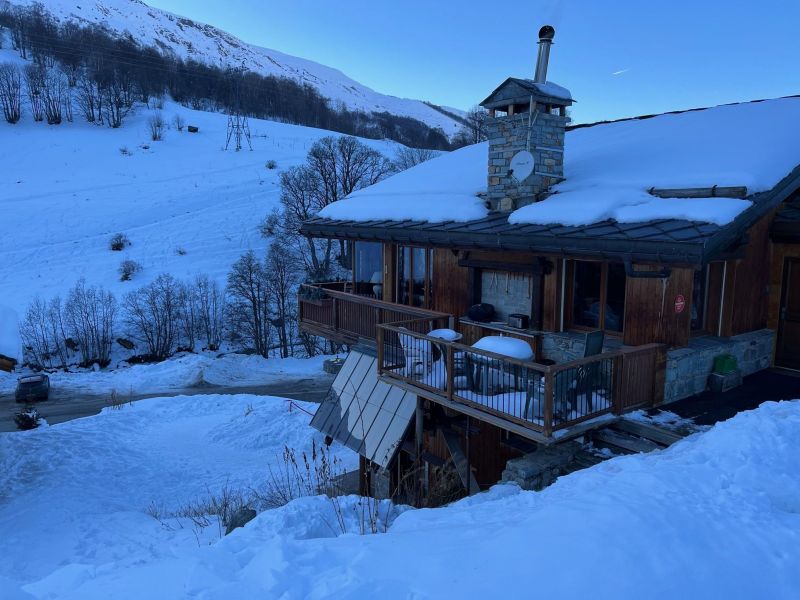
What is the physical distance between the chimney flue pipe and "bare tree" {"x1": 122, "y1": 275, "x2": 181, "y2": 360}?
1045 inches

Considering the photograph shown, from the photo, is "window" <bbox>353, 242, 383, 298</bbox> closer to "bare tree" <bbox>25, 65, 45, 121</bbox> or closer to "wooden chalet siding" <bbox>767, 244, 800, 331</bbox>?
"wooden chalet siding" <bbox>767, 244, 800, 331</bbox>

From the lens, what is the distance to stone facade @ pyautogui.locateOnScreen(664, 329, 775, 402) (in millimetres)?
7602

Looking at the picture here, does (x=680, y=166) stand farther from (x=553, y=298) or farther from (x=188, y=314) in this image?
(x=188, y=314)

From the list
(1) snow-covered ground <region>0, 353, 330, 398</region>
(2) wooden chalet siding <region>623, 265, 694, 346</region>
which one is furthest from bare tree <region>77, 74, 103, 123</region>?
(2) wooden chalet siding <region>623, 265, 694, 346</region>

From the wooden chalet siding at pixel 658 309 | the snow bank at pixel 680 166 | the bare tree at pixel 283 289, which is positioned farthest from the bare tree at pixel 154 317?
the wooden chalet siding at pixel 658 309

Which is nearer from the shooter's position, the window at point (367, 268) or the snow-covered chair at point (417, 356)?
the snow-covered chair at point (417, 356)

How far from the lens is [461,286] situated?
1043 cm

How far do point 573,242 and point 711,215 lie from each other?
168 centimetres

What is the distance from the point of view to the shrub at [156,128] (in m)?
54.8

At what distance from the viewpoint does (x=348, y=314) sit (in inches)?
471

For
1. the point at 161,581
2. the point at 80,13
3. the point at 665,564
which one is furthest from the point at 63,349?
the point at 80,13

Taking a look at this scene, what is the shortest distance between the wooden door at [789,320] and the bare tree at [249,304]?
26.7 meters

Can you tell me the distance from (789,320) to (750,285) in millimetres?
1211

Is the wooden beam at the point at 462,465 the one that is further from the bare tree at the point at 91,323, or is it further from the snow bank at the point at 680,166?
the bare tree at the point at 91,323
